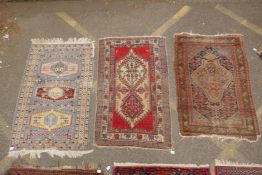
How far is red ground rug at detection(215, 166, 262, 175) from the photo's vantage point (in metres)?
2.23

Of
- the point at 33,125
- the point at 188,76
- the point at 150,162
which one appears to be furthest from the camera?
the point at 188,76

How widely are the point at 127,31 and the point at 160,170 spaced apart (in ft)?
4.17

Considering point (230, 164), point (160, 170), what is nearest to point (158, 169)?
point (160, 170)

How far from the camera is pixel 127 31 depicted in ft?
9.54

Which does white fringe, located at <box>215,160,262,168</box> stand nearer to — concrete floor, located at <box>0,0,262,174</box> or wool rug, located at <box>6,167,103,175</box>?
concrete floor, located at <box>0,0,262,174</box>

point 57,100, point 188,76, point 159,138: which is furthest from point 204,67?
point 57,100

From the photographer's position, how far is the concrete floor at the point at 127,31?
7.55ft

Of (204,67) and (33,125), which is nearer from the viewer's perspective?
(33,125)

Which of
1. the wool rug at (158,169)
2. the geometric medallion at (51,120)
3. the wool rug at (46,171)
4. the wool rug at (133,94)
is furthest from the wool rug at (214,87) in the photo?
the geometric medallion at (51,120)

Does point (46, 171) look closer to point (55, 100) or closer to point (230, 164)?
point (55, 100)

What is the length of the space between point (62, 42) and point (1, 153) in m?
1.05

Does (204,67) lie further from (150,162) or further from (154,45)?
(150,162)

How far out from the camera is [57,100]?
2539mm

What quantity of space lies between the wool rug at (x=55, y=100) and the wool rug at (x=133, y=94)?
0.42 ft
